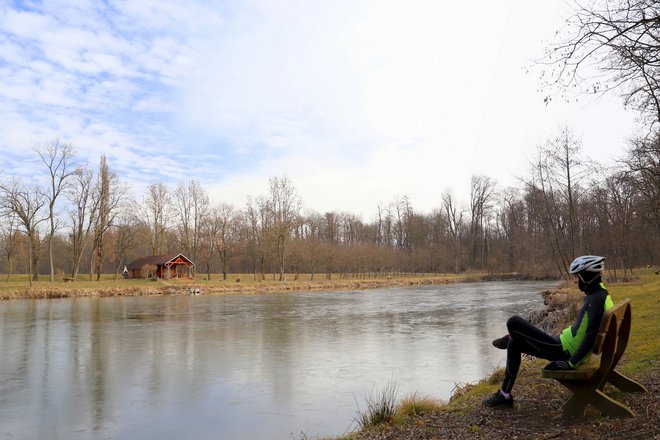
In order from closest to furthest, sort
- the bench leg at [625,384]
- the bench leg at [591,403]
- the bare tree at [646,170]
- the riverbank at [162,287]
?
the bench leg at [591,403] → the bench leg at [625,384] → the bare tree at [646,170] → the riverbank at [162,287]

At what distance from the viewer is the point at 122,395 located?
28.5 feet

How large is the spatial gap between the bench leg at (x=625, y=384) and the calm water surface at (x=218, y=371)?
131 inches

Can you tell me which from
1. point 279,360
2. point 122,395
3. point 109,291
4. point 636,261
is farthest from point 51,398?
point 636,261

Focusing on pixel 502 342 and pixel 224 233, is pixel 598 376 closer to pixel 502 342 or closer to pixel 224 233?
pixel 502 342

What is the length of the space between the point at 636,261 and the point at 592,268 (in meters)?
52.3

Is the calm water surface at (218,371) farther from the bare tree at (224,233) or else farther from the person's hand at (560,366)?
the bare tree at (224,233)

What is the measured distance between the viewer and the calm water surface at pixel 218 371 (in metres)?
7.18

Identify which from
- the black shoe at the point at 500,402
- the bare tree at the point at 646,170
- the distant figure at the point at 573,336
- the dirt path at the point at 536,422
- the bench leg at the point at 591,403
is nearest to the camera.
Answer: the dirt path at the point at 536,422

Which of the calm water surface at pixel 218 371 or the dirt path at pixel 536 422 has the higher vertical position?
the dirt path at pixel 536 422

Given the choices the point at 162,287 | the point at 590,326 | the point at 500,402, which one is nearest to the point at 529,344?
the point at 590,326

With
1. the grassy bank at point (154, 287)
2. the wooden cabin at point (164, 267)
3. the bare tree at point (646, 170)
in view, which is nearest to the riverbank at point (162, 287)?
the grassy bank at point (154, 287)

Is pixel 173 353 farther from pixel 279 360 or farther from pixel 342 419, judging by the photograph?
pixel 342 419

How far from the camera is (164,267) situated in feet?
177

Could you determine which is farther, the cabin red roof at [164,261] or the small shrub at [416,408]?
the cabin red roof at [164,261]
